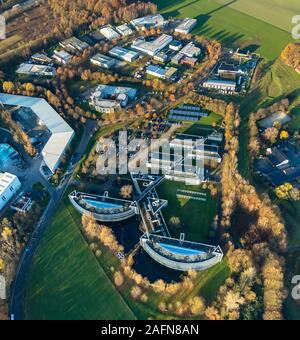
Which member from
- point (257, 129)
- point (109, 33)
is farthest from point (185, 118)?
point (109, 33)

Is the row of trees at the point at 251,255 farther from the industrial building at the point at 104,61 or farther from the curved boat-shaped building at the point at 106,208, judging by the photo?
the industrial building at the point at 104,61

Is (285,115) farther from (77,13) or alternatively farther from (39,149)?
(77,13)

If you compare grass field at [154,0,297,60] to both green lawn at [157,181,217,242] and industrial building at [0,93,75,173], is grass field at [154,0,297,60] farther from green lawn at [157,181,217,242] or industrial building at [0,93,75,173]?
industrial building at [0,93,75,173]

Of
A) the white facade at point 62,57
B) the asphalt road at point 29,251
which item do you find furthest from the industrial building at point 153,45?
the asphalt road at point 29,251

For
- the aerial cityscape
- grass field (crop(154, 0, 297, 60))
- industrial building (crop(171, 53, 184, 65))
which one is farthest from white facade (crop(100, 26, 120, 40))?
grass field (crop(154, 0, 297, 60))

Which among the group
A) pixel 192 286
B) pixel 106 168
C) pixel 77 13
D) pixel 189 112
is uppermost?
pixel 77 13
